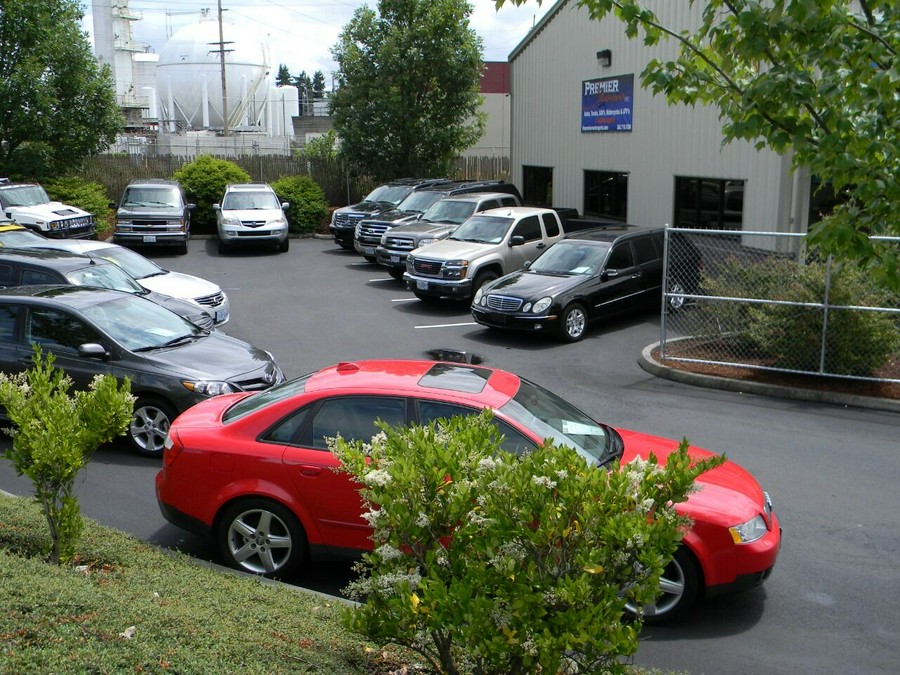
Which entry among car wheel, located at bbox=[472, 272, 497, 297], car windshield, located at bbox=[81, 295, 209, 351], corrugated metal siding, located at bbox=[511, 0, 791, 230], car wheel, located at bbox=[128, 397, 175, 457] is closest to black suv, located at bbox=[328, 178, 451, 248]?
corrugated metal siding, located at bbox=[511, 0, 791, 230]

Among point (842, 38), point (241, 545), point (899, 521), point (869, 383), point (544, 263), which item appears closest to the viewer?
point (842, 38)

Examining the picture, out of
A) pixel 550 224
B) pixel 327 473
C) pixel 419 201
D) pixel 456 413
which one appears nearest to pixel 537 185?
pixel 419 201

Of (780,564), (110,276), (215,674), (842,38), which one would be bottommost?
(780,564)

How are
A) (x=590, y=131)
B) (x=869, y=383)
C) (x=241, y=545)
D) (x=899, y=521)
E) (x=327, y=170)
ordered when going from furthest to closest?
(x=327, y=170) → (x=590, y=131) → (x=869, y=383) → (x=899, y=521) → (x=241, y=545)

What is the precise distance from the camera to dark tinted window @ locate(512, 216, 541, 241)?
→ 18.7 m

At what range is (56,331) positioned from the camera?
975 cm

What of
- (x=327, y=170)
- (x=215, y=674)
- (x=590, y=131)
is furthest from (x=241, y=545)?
(x=327, y=170)

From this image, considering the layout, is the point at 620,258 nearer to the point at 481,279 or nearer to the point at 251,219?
the point at 481,279

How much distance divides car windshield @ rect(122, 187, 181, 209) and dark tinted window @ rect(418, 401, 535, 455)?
824 inches

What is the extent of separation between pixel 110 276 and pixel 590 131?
45.2ft

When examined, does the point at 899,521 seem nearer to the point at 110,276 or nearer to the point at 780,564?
the point at 780,564

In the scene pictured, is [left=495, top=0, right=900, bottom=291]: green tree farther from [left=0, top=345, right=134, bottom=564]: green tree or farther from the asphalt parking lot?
[left=0, top=345, right=134, bottom=564]: green tree

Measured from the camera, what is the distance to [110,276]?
13352mm

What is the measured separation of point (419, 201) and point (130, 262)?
10930 mm
